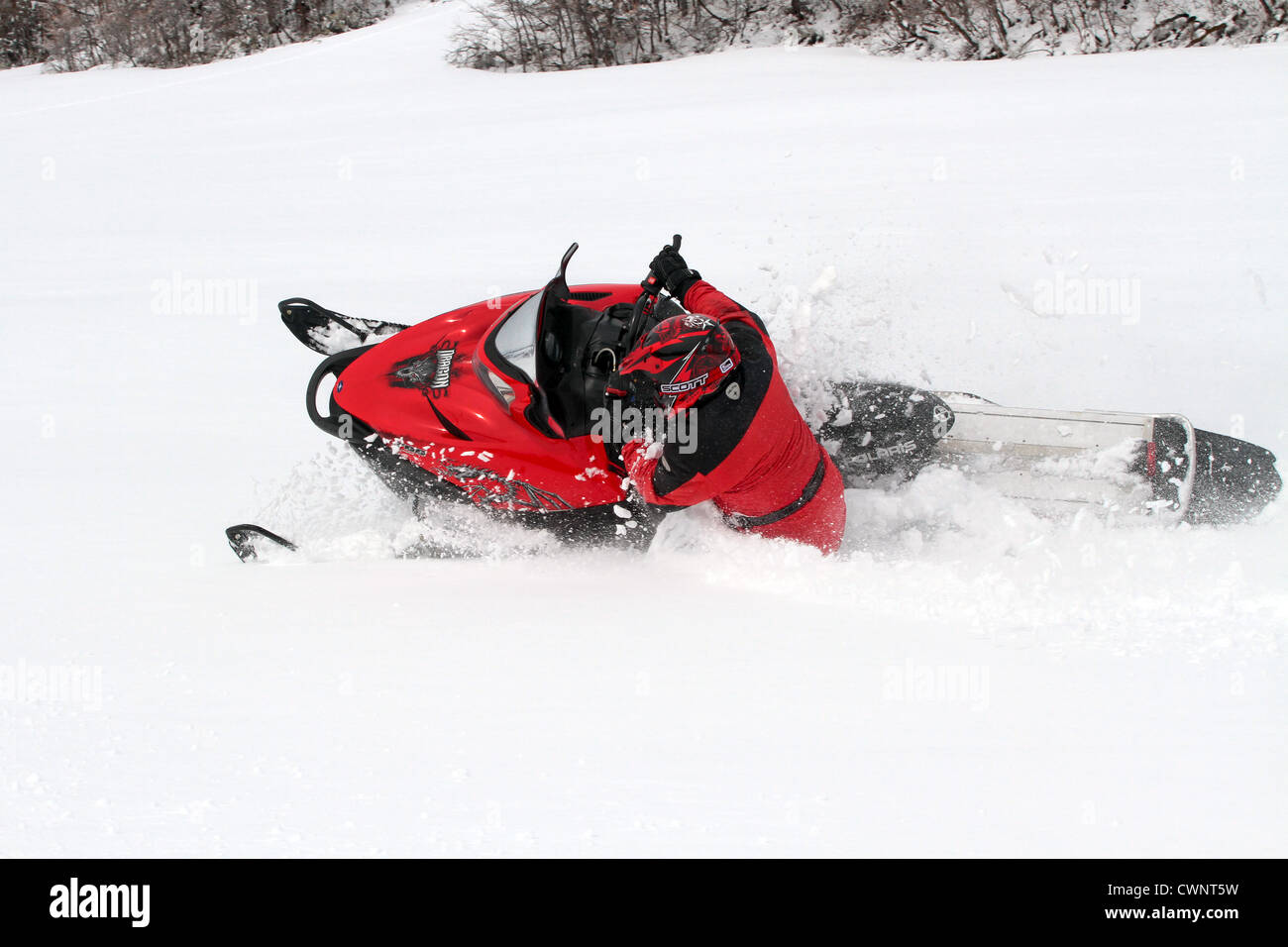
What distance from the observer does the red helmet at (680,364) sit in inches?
98.3

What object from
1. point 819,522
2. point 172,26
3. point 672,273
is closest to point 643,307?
point 672,273

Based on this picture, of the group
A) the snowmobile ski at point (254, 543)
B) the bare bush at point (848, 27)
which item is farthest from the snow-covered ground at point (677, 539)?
the bare bush at point (848, 27)

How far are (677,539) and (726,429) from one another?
2.18ft

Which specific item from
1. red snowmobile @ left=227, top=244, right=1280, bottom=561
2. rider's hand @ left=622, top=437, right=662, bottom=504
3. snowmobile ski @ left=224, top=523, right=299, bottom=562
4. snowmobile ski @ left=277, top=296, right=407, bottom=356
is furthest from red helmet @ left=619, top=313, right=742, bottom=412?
snowmobile ski @ left=224, top=523, right=299, bottom=562

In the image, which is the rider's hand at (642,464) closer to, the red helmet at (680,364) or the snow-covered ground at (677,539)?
the red helmet at (680,364)

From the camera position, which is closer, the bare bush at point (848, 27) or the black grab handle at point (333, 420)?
the black grab handle at point (333, 420)

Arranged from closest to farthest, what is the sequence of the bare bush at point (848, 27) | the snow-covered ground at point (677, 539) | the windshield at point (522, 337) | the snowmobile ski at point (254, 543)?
1. the snow-covered ground at point (677, 539)
2. the windshield at point (522, 337)
3. the snowmobile ski at point (254, 543)
4. the bare bush at point (848, 27)

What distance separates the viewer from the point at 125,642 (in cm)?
247

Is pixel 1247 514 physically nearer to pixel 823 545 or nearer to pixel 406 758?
pixel 823 545

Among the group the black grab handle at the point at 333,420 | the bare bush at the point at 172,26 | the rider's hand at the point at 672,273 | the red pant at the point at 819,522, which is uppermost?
the bare bush at the point at 172,26

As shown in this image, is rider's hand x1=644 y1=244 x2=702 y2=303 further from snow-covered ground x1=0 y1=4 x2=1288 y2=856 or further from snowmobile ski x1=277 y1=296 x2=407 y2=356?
snowmobile ski x1=277 y1=296 x2=407 y2=356

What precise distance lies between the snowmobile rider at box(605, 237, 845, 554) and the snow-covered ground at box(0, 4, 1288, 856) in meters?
0.20

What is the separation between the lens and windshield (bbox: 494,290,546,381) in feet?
9.08

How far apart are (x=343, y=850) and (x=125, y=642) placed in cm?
124
